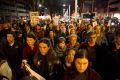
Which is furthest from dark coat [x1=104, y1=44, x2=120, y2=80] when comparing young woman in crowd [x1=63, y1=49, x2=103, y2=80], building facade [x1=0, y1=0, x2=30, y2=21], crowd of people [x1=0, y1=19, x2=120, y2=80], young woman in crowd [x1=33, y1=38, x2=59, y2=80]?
building facade [x1=0, y1=0, x2=30, y2=21]

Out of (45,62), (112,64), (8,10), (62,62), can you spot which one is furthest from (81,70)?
(8,10)

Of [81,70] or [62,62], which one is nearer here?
[81,70]

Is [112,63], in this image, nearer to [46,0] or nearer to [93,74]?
[93,74]

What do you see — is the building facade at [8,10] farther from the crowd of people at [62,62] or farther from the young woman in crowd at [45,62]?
the young woman in crowd at [45,62]

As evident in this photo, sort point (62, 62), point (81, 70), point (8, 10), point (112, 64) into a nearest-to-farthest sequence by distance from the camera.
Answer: point (81, 70) → point (112, 64) → point (62, 62) → point (8, 10)

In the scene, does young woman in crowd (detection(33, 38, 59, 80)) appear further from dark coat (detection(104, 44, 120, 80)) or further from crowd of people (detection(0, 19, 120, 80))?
dark coat (detection(104, 44, 120, 80))

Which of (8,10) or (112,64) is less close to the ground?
(8,10)

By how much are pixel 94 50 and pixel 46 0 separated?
6224 cm

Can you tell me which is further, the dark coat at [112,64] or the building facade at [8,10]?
the building facade at [8,10]

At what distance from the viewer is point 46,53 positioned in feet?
21.5

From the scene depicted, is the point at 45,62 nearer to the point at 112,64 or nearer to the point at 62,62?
the point at 62,62

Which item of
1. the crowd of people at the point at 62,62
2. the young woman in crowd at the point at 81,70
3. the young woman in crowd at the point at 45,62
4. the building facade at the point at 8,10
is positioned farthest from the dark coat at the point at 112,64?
the building facade at the point at 8,10

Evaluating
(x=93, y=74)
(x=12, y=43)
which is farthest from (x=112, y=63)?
(x=12, y=43)

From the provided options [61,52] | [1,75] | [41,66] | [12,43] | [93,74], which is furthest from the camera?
[12,43]
